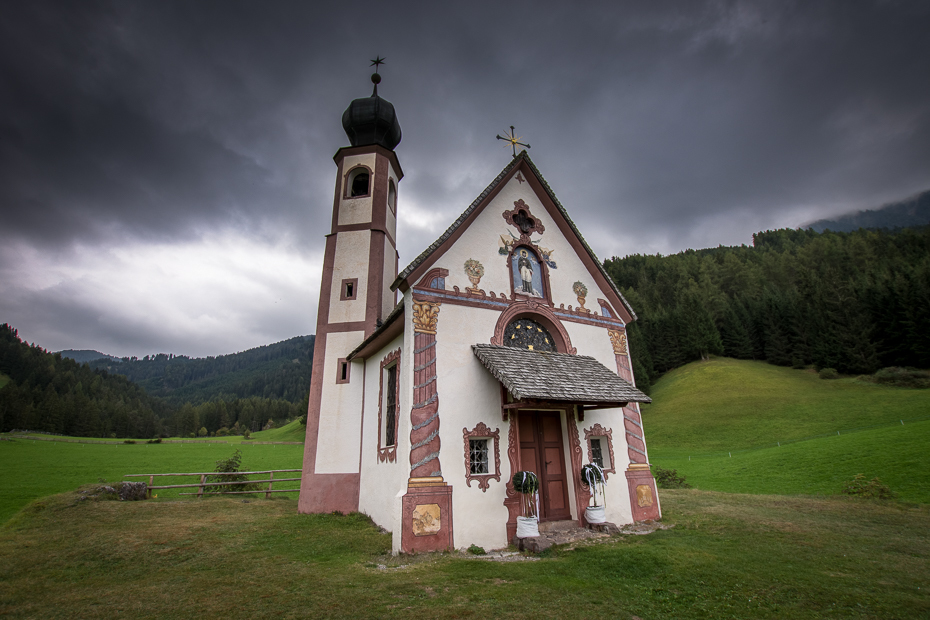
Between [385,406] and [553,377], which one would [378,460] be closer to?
[385,406]

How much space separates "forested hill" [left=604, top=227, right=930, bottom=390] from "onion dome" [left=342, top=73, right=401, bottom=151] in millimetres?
49482

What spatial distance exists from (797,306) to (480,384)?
67132 millimetres

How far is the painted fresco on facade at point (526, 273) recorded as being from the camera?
520 inches

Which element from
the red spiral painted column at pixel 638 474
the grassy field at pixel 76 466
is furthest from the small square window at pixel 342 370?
the grassy field at pixel 76 466

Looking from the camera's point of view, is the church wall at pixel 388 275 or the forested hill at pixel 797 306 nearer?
the church wall at pixel 388 275

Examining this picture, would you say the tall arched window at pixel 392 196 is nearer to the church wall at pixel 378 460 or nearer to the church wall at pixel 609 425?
the church wall at pixel 378 460

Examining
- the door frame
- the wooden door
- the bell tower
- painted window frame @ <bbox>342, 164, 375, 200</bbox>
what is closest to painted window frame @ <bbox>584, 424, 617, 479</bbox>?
the door frame

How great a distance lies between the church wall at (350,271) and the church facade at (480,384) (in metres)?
0.06

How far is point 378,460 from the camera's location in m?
13.6

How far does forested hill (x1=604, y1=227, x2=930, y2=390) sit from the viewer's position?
48719mm

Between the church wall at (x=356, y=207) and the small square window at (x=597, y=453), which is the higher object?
the church wall at (x=356, y=207)

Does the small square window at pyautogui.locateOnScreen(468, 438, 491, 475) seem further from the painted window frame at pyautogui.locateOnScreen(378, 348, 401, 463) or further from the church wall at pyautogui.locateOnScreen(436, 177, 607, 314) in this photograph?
the church wall at pyautogui.locateOnScreen(436, 177, 607, 314)

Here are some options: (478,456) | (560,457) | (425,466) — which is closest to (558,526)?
(560,457)

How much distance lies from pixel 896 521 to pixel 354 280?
18.4m
